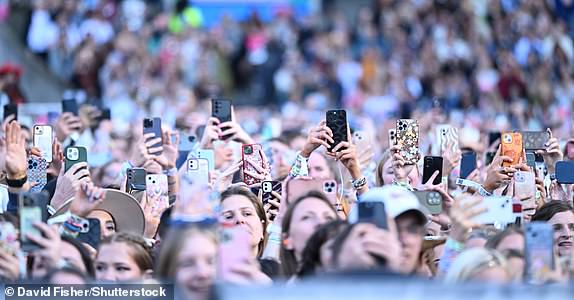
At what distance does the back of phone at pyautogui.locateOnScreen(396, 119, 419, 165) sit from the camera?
28.9 feet

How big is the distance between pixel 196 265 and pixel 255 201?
225cm

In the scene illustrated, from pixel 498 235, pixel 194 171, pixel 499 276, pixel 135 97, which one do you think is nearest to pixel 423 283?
pixel 499 276

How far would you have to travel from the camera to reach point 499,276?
20.5ft

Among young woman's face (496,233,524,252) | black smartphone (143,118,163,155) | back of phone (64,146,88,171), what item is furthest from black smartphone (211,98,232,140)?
young woman's face (496,233,524,252)

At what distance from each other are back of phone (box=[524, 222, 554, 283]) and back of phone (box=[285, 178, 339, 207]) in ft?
4.43

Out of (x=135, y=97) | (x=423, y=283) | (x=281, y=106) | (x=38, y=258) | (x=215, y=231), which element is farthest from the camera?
(x=281, y=106)

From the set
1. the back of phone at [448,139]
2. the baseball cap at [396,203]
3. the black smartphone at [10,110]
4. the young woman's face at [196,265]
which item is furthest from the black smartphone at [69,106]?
the young woman's face at [196,265]

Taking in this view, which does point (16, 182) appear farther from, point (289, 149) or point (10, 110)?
point (289, 149)

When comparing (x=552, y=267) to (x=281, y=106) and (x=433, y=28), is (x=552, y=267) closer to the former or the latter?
→ (x=281, y=106)

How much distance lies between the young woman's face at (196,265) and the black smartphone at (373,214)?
86 centimetres

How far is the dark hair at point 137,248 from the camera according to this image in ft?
22.4

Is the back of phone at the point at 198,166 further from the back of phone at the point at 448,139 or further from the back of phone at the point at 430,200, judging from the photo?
the back of phone at the point at 448,139

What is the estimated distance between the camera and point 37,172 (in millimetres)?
8602

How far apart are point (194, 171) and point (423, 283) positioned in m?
3.13
